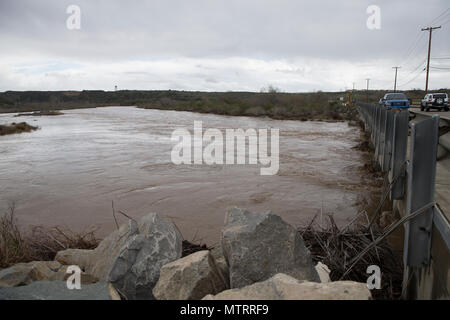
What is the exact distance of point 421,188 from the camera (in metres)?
3.08

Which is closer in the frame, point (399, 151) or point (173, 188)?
point (399, 151)

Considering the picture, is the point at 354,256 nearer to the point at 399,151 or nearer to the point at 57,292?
the point at 399,151

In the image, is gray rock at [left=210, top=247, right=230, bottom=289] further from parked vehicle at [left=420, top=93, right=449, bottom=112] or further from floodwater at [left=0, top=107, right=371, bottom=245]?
parked vehicle at [left=420, top=93, right=449, bottom=112]

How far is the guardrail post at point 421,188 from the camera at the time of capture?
293 cm

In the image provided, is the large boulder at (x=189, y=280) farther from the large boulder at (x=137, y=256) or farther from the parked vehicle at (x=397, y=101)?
the parked vehicle at (x=397, y=101)

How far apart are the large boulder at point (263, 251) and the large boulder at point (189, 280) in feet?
0.61

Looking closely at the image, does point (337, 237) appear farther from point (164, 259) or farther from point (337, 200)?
point (337, 200)

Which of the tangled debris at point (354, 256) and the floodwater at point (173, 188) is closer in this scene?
the tangled debris at point (354, 256)

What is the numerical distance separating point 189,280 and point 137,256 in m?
0.88

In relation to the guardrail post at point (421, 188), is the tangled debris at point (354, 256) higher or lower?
lower

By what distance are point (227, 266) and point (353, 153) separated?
13798mm

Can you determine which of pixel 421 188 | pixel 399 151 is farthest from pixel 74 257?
pixel 399 151

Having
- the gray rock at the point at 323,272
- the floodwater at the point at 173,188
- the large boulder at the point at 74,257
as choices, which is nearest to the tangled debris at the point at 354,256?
the gray rock at the point at 323,272

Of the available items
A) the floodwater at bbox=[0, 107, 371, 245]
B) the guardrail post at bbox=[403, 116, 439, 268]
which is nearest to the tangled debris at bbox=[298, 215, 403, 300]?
the guardrail post at bbox=[403, 116, 439, 268]
